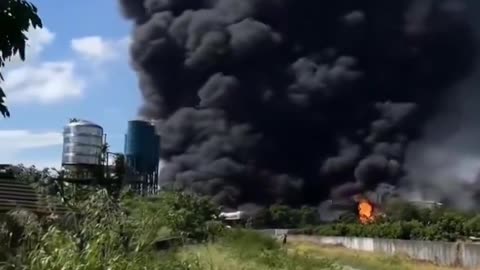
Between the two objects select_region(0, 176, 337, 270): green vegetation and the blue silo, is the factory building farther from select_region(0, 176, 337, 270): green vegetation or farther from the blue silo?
select_region(0, 176, 337, 270): green vegetation

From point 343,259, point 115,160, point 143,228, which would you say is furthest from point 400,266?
point 115,160

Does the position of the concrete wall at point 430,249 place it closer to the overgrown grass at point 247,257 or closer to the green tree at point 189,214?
the overgrown grass at point 247,257

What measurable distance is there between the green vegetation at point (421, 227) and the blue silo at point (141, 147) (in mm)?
12801

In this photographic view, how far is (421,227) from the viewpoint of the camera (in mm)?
28188

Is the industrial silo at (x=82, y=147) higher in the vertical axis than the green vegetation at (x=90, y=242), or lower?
higher

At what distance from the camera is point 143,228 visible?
791 centimetres

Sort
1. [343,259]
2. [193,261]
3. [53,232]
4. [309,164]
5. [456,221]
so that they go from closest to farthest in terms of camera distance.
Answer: [53,232]
[193,261]
[343,259]
[456,221]
[309,164]

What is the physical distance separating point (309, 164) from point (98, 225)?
4925cm

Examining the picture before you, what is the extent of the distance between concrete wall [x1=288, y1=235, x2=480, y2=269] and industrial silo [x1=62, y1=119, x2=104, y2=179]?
1186 cm

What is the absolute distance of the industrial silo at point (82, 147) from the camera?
111 feet

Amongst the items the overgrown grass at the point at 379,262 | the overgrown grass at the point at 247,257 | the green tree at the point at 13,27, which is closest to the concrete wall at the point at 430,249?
the overgrown grass at the point at 379,262

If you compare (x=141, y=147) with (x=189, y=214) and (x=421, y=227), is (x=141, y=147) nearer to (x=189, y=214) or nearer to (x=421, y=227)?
(x=421, y=227)

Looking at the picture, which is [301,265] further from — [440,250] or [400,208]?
[400,208]

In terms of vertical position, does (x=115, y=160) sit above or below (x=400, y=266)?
above
